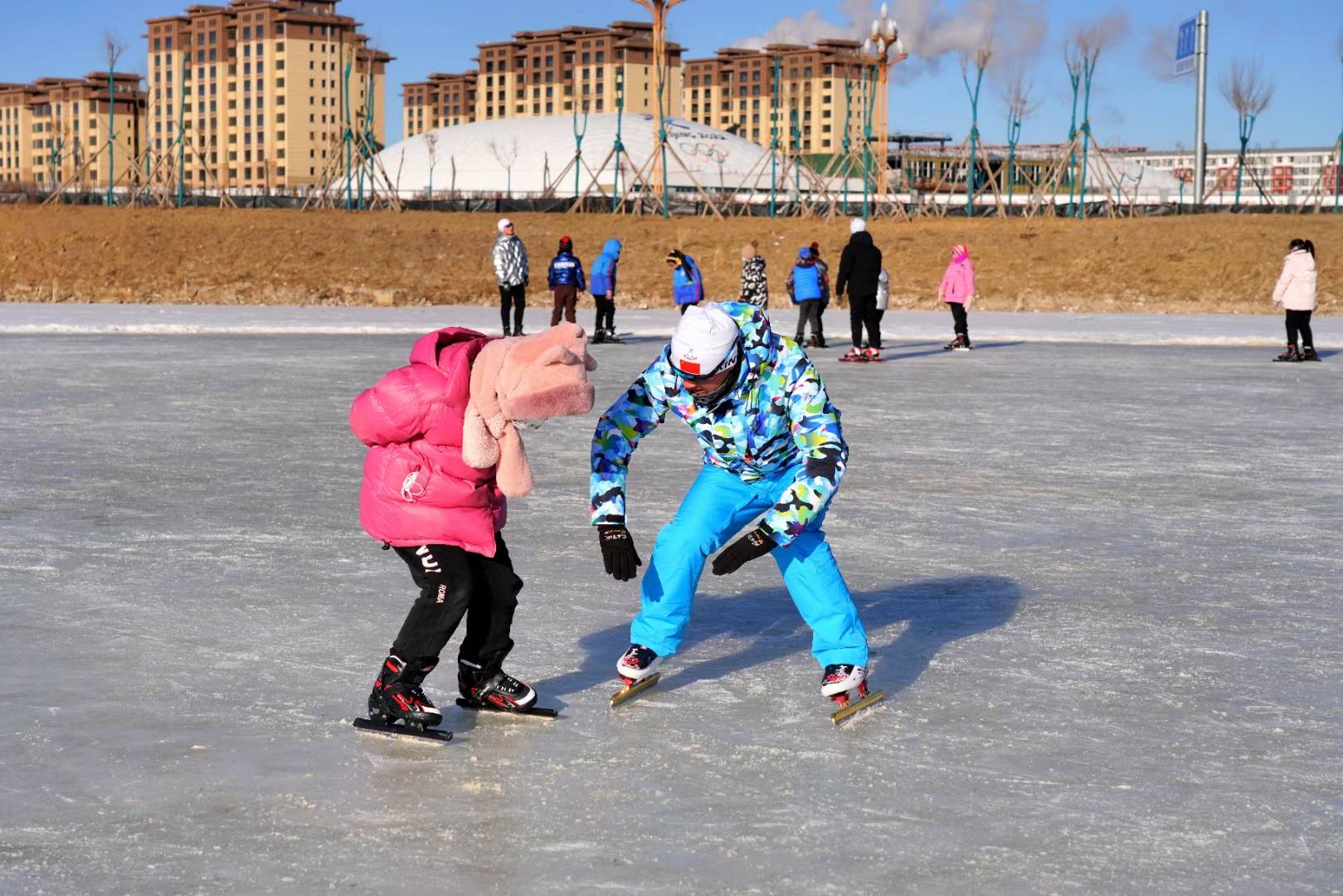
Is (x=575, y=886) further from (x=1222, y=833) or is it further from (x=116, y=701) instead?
(x=116, y=701)

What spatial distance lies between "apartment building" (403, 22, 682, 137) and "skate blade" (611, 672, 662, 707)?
450 feet

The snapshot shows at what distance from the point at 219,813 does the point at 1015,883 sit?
160cm

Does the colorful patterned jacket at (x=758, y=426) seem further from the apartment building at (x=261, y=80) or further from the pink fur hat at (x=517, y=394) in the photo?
the apartment building at (x=261, y=80)

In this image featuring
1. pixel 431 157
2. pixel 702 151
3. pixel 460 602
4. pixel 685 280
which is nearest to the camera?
pixel 460 602

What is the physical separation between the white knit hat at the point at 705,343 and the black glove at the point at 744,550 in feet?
1.34

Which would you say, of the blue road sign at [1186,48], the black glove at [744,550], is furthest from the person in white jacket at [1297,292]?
the blue road sign at [1186,48]

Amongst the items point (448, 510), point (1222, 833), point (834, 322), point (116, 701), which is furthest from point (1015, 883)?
point (834, 322)

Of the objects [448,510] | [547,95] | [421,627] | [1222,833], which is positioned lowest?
[1222,833]

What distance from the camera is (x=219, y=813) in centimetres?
320

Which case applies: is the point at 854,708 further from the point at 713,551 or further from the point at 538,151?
the point at 538,151

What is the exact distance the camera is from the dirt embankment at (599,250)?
1180 inches

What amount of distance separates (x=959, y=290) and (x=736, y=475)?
45.8ft

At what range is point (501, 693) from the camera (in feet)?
13.1

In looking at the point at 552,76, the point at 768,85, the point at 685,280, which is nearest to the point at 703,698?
the point at 685,280
